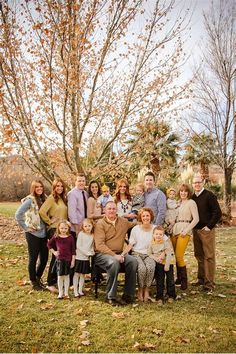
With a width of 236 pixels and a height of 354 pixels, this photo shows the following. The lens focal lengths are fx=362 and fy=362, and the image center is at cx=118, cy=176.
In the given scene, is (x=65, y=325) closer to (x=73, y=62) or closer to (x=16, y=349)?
(x=16, y=349)

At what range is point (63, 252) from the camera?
20.2 ft

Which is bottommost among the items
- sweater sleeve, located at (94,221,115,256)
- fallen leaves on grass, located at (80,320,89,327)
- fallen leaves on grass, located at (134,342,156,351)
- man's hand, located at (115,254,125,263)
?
fallen leaves on grass, located at (134,342,156,351)

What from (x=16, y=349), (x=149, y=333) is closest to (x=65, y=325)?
(x=16, y=349)

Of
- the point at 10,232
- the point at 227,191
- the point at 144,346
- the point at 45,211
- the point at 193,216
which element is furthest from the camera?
the point at 227,191

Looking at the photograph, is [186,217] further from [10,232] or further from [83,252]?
[10,232]

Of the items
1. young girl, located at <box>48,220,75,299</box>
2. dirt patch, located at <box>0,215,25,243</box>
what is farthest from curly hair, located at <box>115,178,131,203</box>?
dirt patch, located at <box>0,215,25,243</box>

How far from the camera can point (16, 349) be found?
4203 mm

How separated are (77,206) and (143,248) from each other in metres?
1.45

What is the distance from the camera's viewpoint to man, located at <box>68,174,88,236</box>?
659 centimetres

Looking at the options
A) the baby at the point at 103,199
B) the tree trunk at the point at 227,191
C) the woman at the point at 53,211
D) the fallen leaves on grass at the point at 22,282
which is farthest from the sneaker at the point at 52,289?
the tree trunk at the point at 227,191

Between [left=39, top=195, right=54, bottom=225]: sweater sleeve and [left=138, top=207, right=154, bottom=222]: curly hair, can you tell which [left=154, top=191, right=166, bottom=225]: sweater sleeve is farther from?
[left=39, top=195, right=54, bottom=225]: sweater sleeve

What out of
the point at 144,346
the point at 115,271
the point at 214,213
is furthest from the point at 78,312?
the point at 214,213

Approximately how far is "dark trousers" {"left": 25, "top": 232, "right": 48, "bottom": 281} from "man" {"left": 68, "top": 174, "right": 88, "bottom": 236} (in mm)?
631

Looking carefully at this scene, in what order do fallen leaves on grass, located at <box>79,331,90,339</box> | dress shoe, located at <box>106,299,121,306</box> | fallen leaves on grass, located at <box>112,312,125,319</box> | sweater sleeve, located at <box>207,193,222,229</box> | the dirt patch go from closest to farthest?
1. fallen leaves on grass, located at <box>79,331,90,339</box>
2. fallen leaves on grass, located at <box>112,312,125,319</box>
3. dress shoe, located at <box>106,299,121,306</box>
4. sweater sleeve, located at <box>207,193,222,229</box>
5. the dirt patch
